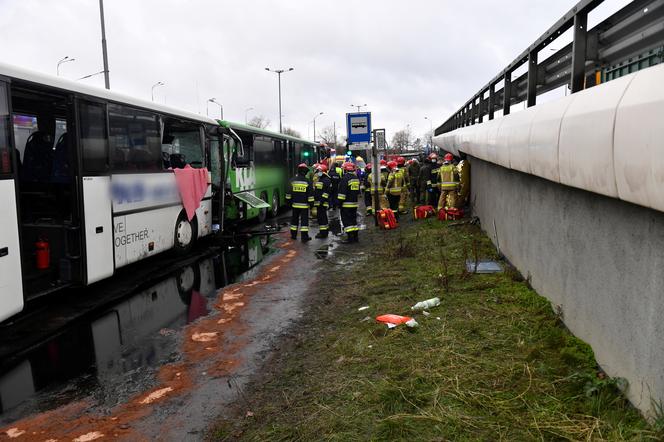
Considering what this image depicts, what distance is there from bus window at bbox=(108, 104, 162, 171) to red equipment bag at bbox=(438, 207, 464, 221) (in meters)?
6.87

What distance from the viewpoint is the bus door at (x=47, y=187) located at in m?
6.55

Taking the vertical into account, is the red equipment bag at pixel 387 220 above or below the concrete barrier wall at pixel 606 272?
below

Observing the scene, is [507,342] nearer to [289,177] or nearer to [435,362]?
[435,362]

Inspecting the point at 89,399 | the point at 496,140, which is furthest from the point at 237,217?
the point at 89,399

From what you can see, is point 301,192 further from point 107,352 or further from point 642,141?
point 642,141

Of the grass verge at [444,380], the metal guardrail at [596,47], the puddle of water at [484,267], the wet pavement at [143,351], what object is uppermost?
the metal guardrail at [596,47]

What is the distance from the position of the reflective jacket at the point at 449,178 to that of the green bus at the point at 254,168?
468cm

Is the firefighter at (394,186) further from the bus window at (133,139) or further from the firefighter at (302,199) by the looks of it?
the bus window at (133,139)

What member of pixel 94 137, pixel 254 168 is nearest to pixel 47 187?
pixel 94 137

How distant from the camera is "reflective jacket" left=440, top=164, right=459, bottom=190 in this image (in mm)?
12930

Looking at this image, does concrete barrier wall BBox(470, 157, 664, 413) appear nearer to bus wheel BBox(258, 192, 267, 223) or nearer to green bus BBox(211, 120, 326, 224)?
green bus BBox(211, 120, 326, 224)

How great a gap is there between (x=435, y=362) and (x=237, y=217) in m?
9.47

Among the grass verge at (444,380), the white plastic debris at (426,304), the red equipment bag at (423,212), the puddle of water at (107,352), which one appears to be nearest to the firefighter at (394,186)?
the red equipment bag at (423,212)

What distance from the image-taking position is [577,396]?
3.26 m
